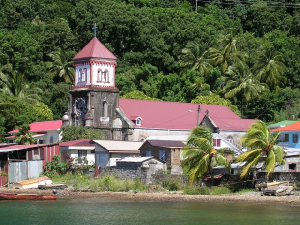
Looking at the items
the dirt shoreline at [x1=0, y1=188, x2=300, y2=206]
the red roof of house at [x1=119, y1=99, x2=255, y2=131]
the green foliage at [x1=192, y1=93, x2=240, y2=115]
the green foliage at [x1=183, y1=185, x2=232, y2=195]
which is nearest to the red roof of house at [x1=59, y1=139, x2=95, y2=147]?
the red roof of house at [x1=119, y1=99, x2=255, y2=131]

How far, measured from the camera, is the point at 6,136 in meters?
96.1

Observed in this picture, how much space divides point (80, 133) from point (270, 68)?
1324 inches

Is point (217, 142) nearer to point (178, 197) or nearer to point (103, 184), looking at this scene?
point (103, 184)

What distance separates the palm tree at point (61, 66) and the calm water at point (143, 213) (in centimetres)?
5063

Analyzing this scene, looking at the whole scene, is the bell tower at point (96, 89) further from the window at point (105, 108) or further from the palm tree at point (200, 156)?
the palm tree at point (200, 156)

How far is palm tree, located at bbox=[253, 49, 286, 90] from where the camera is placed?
109m

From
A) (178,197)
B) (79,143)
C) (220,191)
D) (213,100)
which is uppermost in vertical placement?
(213,100)

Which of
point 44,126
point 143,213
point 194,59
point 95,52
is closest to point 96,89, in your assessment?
point 95,52

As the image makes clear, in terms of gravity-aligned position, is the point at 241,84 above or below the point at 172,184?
above

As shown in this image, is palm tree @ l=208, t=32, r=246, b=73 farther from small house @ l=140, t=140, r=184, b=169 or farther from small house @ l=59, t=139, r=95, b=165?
small house @ l=140, t=140, r=184, b=169

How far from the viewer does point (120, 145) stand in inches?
3127

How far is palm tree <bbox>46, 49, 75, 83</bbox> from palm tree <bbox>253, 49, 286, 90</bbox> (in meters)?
24.9

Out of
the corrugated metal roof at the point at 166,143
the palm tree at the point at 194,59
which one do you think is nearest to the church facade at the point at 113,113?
the corrugated metal roof at the point at 166,143

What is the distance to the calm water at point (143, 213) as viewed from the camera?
51.0 meters
